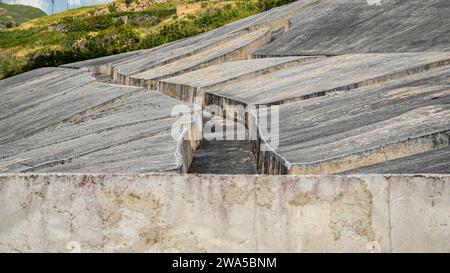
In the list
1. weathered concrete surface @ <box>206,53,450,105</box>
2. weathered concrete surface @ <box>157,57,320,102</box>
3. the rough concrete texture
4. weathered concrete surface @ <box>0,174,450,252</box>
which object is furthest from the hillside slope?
weathered concrete surface @ <box>0,174,450,252</box>

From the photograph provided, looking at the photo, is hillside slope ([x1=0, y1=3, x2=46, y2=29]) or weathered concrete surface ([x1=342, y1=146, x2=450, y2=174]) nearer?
weathered concrete surface ([x1=342, y1=146, x2=450, y2=174])

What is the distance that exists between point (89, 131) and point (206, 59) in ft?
28.0

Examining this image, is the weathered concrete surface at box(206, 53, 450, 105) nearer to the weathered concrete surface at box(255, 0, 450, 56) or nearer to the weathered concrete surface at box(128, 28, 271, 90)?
the weathered concrete surface at box(255, 0, 450, 56)

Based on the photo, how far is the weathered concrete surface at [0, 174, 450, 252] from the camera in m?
4.91

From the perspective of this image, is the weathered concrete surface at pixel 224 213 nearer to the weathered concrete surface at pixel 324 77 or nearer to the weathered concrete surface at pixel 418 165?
the weathered concrete surface at pixel 418 165

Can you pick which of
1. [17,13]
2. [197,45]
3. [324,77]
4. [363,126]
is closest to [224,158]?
[363,126]

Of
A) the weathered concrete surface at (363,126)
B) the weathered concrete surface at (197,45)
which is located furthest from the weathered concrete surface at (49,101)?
the weathered concrete surface at (363,126)

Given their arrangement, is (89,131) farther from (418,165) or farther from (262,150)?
(418,165)

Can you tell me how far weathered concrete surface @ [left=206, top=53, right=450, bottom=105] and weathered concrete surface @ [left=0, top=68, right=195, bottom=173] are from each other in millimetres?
1238

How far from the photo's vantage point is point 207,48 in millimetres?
22703

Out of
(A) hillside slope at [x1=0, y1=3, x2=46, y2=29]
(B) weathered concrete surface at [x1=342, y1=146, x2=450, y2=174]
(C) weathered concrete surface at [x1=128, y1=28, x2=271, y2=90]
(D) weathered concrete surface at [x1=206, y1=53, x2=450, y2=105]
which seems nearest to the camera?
(B) weathered concrete surface at [x1=342, y1=146, x2=450, y2=174]

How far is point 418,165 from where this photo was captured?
257 inches

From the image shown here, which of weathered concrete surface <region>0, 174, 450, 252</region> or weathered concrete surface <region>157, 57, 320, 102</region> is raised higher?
weathered concrete surface <region>157, 57, 320, 102</region>

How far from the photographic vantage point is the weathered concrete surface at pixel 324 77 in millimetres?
12008
